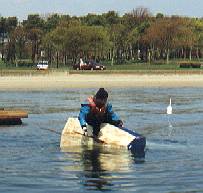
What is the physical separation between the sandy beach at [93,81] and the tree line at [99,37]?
24129 millimetres

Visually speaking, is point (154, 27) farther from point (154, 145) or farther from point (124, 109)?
point (154, 145)

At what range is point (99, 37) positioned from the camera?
9875 centimetres

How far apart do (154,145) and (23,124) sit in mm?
8622

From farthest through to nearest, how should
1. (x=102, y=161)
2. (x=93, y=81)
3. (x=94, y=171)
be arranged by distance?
(x=93, y=81) → (x=102, y=161) → (x=94, y=171)

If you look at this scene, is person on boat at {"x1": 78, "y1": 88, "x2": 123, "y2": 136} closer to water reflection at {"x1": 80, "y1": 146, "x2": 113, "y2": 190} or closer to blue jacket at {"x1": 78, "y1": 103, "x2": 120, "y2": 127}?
blue jacket at {"x1": 78, "y1": 103, "x2": 120, "y2": 127}

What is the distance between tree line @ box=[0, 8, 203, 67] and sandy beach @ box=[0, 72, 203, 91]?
24129 millimetres

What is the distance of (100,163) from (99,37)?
81219mm

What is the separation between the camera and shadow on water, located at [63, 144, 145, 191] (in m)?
15.2

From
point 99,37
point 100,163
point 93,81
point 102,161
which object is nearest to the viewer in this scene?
point 100,163

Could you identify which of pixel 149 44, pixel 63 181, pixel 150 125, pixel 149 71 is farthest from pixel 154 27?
pixel 63 181

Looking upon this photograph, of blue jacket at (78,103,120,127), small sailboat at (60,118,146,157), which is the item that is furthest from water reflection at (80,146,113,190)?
blue jacket at (78,103,120,127)

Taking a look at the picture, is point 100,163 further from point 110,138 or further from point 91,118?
point 91,118

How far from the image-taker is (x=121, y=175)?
16.2m

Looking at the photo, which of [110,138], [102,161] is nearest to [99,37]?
[110,138]
